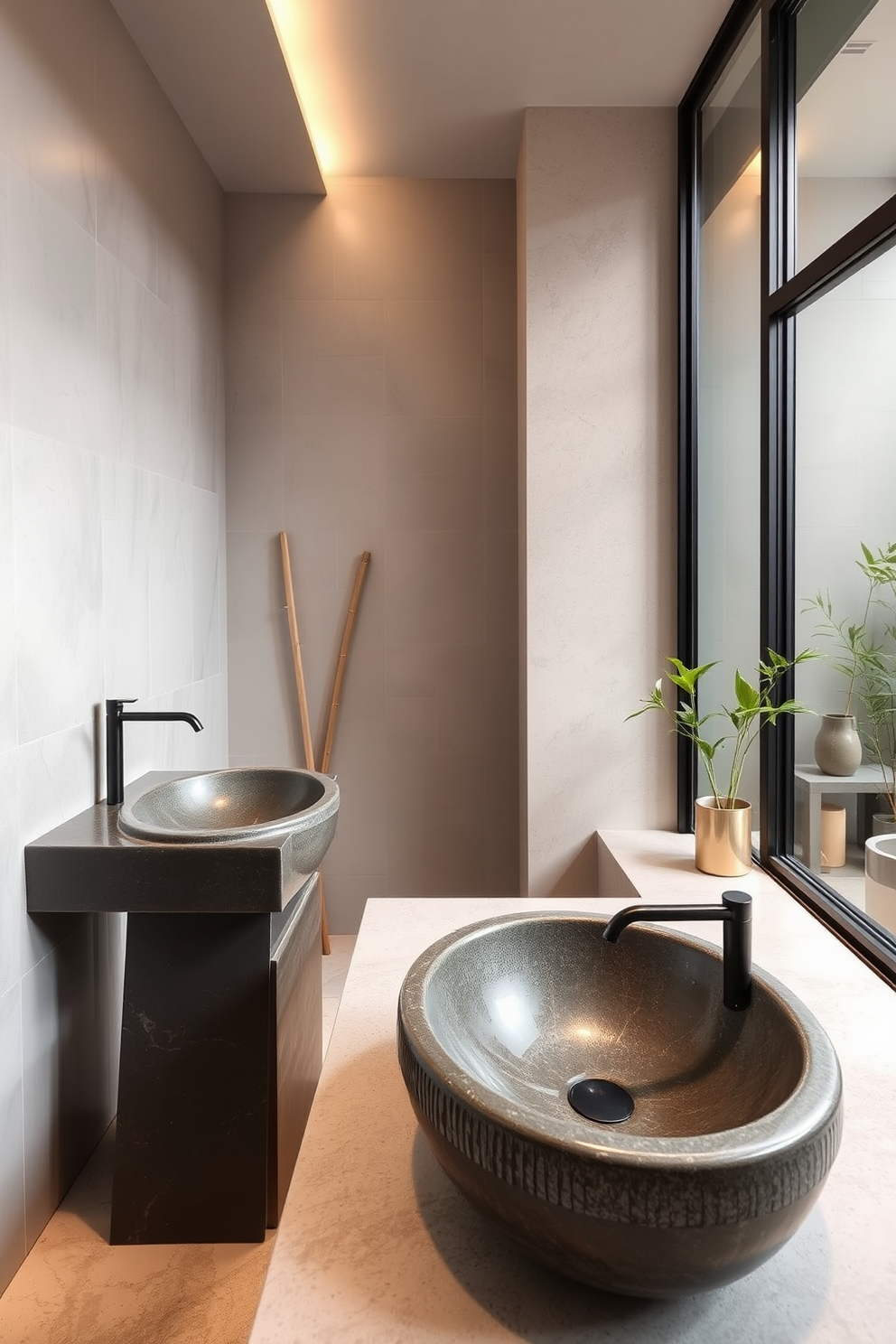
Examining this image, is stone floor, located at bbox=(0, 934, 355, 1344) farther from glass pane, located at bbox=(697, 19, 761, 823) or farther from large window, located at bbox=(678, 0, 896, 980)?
glass pane, located at bbox=(697, 19, 761, 823)

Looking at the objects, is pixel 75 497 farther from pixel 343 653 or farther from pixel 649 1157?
pixel 649 1157

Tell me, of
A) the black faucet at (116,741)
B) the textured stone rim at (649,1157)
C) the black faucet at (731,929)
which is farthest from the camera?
the black faucet at (116,741)

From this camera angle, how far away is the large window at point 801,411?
58.9 inches

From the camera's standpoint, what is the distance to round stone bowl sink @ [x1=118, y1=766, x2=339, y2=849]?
1.71 metres

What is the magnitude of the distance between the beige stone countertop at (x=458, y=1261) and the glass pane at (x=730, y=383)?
1.36 metres

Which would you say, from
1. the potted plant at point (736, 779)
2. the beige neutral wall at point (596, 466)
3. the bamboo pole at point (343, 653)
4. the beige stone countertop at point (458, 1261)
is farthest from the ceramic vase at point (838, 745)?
the bamboo pole at point (343, 653)

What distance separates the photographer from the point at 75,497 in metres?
1.79

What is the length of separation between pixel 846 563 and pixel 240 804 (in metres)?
1.42

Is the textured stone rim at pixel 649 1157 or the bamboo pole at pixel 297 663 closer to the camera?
the textured stone rim at pixel 649 1157

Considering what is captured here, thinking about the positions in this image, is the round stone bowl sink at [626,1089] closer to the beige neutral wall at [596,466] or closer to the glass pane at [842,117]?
the glass pane at [842,117]

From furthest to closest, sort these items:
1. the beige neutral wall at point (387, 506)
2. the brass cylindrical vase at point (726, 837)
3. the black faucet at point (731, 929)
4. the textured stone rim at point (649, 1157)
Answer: the beige neutral wall at point (387, 506)
the brass cylindrical vase at point (726, 837)
the black faucet at point (731, 929)
the textured stone rim at point (649, 1157)

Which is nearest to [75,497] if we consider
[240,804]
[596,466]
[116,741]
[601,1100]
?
[116,741]

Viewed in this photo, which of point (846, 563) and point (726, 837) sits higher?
point (846, 563)

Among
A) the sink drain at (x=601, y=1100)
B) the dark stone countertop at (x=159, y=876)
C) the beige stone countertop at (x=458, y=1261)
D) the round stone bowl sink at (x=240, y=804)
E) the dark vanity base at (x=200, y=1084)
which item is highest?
the round stone bowl sink at (x=240, y=804)
